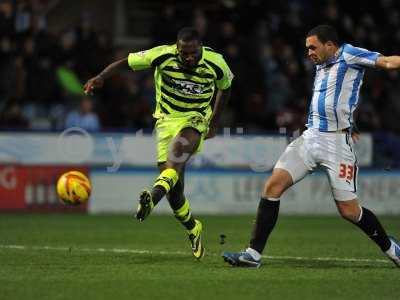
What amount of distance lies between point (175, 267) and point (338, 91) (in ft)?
7.29

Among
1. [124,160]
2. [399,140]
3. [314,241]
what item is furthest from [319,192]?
[314,241]

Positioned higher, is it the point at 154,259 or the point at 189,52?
the point at 189,52

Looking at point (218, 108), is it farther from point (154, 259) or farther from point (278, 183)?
point (154, 259)

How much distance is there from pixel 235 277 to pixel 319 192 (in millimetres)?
9930

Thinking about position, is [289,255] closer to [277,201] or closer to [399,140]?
[277,201]

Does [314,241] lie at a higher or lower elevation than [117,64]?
lower

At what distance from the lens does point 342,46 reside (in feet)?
31.3

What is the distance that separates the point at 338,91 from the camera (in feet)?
31.1

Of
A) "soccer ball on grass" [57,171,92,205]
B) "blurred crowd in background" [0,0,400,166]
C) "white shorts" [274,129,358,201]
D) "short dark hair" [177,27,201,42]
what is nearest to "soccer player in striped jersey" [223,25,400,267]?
"white shorts" [274,129,358,201]

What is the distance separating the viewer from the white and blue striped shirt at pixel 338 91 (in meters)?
9.45

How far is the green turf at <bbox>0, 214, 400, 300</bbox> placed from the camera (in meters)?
7.89

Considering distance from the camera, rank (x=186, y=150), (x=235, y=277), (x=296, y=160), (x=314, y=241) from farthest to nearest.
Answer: (x=314, y=241) < (x=186, y=150) < (x=296, y=160) < (x=235, y=277)

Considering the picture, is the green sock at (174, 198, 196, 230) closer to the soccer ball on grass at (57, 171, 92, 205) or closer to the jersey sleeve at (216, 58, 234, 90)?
the soccer ball on grass at (57, 171, 92, 205)

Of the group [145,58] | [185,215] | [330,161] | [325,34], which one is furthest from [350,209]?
[145,58]
